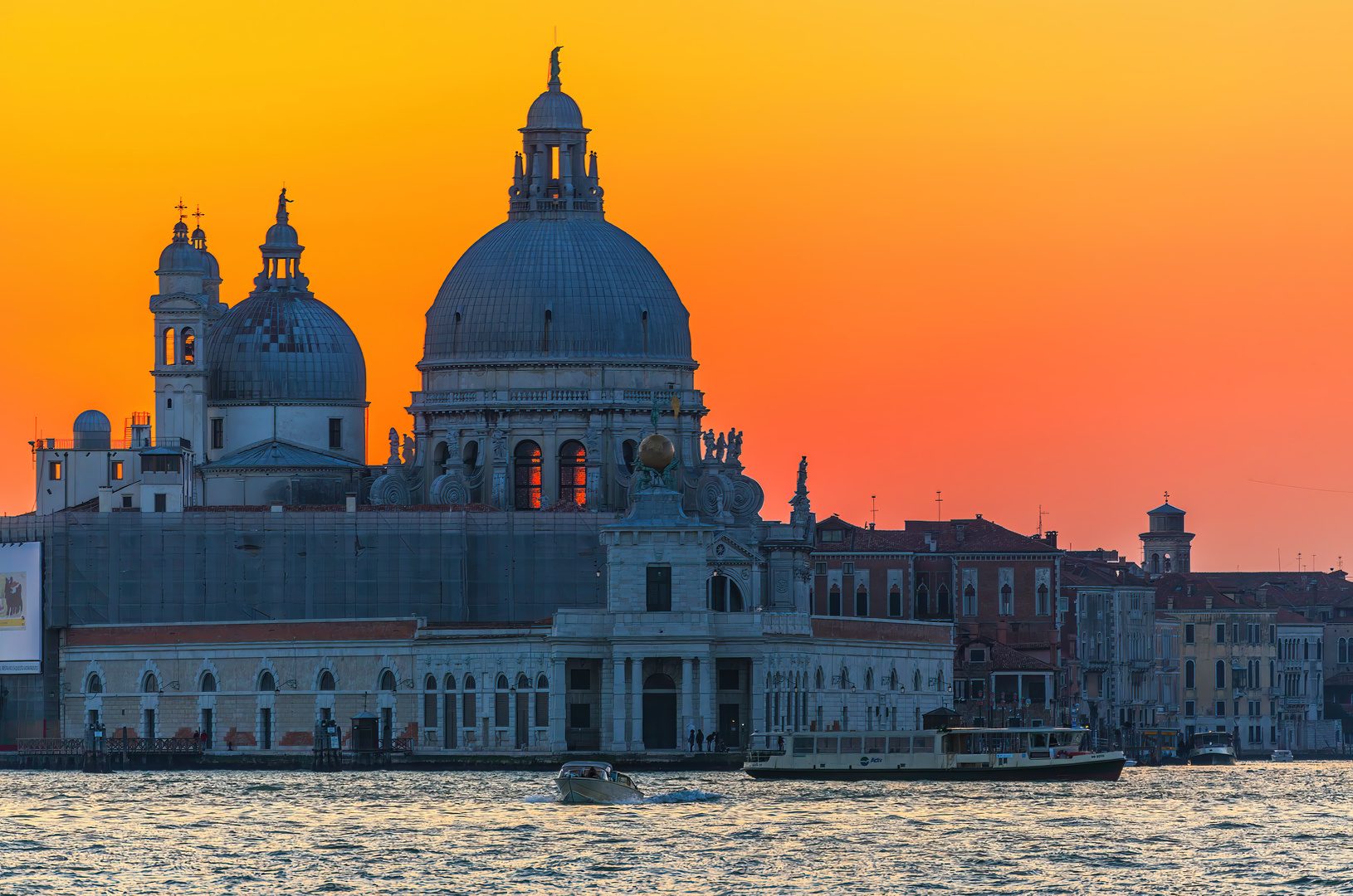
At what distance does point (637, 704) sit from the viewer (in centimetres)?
10656

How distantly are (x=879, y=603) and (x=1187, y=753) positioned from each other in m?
11.9

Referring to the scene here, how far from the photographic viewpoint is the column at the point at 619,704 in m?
106

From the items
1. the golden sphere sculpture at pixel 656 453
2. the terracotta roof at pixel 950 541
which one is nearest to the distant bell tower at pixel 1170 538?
the terracotta roof at pixel 950 541

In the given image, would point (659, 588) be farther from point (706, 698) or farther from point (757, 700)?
point (757, 700)

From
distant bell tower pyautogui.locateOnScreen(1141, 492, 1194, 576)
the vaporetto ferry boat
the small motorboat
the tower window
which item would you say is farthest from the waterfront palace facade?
distant bell tower pyautogui.locateOnScreen(1141, 492, 1194, 576)

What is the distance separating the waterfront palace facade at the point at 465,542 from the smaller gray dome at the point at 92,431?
19 centimetres

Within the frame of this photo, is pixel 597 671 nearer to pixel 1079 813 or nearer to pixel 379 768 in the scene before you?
pixel 379 768

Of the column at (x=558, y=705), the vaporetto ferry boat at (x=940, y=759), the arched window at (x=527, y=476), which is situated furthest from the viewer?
the arched window at (x=527, y=476)

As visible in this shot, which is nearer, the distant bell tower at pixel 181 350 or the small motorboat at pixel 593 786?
the small motorboat at pixel 593 786

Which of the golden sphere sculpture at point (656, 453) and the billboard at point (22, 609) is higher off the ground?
the golden sphere sculpture at point (656, 453)

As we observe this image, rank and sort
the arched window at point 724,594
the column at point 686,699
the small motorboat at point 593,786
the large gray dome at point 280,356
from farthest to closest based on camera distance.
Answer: the large gray dome at point 280,356
the arched window at point 724,594
the column at point 686,699
the small motorboat at point 593,786

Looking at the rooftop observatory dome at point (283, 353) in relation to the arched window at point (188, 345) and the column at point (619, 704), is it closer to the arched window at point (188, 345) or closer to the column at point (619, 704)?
the arched window at point (188, 345)

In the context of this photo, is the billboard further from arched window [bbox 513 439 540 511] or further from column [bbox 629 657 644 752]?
arched window [bbox 513 439 540 511]

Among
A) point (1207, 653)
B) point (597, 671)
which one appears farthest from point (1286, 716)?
point (597, 671)
